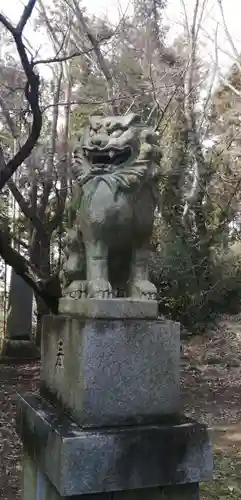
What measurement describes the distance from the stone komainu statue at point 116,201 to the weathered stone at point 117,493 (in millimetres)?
915

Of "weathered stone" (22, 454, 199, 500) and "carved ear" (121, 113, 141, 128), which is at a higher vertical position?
"carved ear" (121, 113, 141, 128)

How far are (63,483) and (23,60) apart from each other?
4659mm

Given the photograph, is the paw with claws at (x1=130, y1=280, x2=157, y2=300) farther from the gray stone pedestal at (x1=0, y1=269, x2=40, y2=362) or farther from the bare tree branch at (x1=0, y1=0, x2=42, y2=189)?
the gray stone pedestal at (x1=0, y1=269, x2=40, y2=362)

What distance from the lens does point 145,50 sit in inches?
415

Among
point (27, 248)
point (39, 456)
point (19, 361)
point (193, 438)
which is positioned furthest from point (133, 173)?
point (27, 248)

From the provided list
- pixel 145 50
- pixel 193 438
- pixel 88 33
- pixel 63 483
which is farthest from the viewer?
pixel 145 50

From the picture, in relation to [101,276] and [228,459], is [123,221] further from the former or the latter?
[228,459]

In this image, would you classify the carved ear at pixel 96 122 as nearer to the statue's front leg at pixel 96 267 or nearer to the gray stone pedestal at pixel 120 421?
the statue's front leg at pixel 96 267

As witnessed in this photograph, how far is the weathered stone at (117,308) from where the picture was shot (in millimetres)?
2613

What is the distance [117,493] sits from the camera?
251 centimetres

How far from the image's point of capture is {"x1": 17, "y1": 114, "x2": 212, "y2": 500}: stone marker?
8.07 feet

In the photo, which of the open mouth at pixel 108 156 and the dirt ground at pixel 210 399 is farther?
the dirt ground at pixel 210 399

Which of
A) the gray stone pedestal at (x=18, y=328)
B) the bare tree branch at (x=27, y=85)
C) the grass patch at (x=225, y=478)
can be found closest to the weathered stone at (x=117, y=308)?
the grass patch at (x=225, y=478)

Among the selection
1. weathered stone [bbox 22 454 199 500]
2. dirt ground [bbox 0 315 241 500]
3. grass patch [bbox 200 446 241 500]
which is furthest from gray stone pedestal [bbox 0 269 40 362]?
weathered stone [bbox 22 454 199 500]
